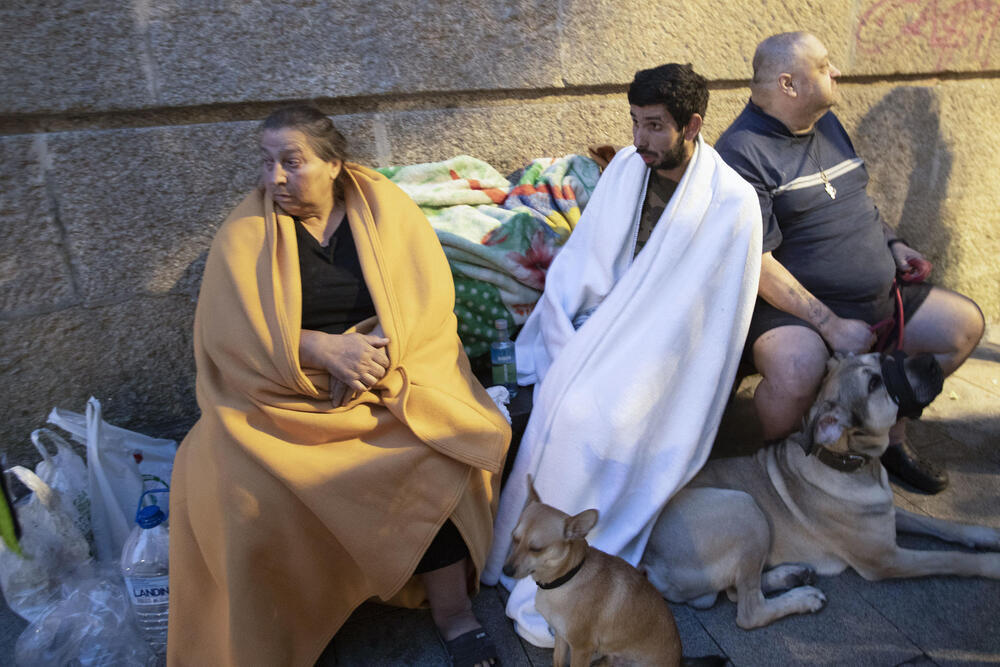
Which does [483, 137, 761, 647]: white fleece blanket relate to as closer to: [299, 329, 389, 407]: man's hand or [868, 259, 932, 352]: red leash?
[299, 329, 389, 407]: man's hand

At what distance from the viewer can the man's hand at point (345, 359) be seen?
7.46 feet

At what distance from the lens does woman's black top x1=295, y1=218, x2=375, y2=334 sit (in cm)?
245

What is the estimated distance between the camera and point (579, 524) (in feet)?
5.97

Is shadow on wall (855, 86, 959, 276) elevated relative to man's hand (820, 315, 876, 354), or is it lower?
elevated

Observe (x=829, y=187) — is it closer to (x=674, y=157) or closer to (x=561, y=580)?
(x=674, y=157)

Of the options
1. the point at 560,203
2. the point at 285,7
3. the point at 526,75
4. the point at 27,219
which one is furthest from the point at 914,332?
the point at 27,219

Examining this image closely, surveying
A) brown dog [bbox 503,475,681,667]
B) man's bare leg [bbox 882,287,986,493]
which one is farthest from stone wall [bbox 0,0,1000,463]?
brown dog [bbox 503,475,681,667]

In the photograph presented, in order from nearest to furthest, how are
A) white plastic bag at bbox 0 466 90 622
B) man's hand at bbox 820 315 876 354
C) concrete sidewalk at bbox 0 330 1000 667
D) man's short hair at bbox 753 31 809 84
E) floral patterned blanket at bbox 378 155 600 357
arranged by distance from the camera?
concrete sidewalk at bbox 0 330 1000 667
white plastic bag at bbox 0 466 90 622
man's hand at bbox 820 315 876 354
man's short hair at bbox 753 31 809 84
floral patterned blanket at bbox 378 155 600 357

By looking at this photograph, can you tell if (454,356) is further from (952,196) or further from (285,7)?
(952,196)

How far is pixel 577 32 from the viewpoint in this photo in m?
3.74

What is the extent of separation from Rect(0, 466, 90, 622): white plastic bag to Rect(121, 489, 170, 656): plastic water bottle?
32cm

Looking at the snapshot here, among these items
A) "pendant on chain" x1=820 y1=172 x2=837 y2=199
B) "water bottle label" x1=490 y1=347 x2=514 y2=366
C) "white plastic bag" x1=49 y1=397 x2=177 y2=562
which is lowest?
"white plastic bag" x1=49 y1=397 x2=177 y2=562

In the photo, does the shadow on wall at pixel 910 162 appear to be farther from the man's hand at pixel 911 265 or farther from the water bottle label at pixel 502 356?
the water bottle label at pixel 502 356

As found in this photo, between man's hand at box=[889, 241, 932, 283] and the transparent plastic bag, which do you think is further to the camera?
man's hand at box=[889, 241, 932, 283]
